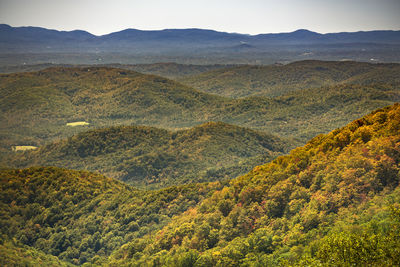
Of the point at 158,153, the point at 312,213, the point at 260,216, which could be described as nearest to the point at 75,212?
the point at 260,216

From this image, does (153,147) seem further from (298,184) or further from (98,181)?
(298,184)

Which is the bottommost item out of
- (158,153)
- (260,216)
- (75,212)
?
(158,153)

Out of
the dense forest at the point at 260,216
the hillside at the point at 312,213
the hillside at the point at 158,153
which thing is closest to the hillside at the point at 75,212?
the dense forest at the point at 260,216

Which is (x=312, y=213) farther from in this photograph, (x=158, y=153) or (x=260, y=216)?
(x=158, y=153)

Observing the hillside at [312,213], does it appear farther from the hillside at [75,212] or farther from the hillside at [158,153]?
the hillside at [158,153]

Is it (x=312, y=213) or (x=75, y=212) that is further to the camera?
(x=75, y=212)

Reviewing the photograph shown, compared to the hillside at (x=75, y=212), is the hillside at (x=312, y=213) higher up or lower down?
higher up

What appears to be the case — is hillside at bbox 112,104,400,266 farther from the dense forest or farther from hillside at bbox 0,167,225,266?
hillside at bbox 0,167,225,266
